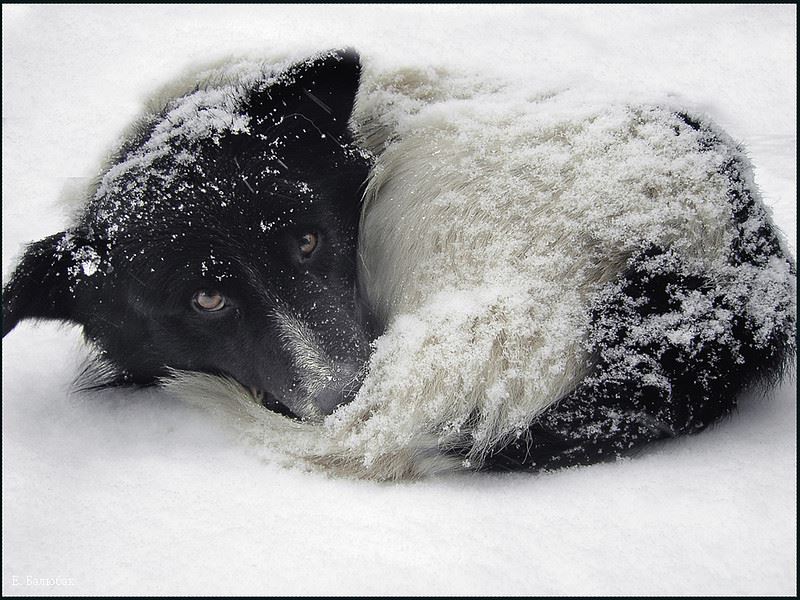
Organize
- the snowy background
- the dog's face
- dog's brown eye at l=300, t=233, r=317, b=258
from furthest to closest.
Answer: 1. dog's brown eye at l=300, t=233, r=317, b=258
2. the dog's face
3. the snowy background

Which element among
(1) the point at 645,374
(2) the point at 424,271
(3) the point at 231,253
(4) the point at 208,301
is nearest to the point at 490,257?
(2) the point at 424,271

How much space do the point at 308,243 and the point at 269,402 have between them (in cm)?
56

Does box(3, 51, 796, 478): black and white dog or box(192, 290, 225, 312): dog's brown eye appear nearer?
box(3, 51, 796, 478): black and white dog

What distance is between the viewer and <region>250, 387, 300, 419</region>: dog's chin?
2261mm

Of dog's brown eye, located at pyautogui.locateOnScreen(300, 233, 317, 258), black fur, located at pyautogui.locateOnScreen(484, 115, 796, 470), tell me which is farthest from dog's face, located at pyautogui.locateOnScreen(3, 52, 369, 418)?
black fur, located at pyautogui.locateOnScreen(484, 115, 796, 470)

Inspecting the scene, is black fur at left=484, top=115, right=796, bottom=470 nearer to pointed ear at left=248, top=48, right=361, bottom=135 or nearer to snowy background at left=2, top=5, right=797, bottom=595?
snowy background at left=2, top=5, right=797, bottom=595

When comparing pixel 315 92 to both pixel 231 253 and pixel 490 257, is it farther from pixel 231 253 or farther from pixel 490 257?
pixel 490 257

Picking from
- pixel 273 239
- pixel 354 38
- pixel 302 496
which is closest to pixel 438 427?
pixel 302 496

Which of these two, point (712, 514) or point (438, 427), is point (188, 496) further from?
point (712, 514)

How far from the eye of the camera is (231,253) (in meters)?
2.08

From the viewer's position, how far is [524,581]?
4.64 ft

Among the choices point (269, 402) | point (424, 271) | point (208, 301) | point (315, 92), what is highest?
point (315, 92)

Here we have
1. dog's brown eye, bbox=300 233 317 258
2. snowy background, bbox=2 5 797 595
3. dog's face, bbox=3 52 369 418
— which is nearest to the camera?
snowy background, bbox=2 5 797 595

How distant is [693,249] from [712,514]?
688mm
